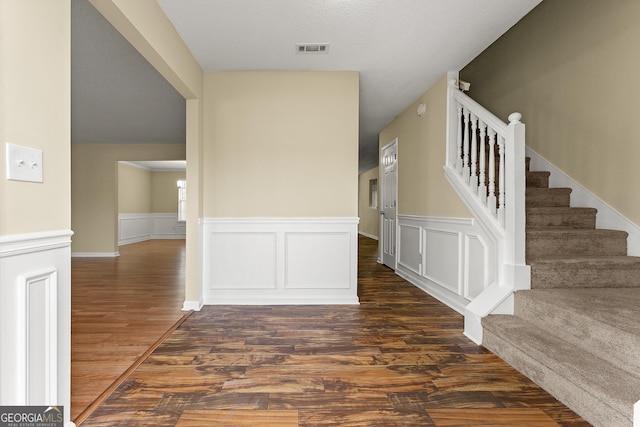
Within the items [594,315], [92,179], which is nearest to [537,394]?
[594,315]

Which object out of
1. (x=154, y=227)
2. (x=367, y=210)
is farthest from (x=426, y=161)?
(x=154, y=227)

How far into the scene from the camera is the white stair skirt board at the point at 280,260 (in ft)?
10.7

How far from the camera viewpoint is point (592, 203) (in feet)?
9.37

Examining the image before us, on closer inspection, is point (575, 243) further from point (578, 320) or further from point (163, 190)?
point (163, 190)

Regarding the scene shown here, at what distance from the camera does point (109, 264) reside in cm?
561

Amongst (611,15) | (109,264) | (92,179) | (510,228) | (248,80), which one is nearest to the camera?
(510,228)

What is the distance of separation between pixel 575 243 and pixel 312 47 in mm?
2707

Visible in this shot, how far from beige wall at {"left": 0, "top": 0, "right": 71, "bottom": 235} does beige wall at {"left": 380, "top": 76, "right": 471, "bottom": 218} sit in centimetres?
289

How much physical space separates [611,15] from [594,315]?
2.56m

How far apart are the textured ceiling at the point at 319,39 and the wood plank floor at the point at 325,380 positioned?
2349 millimetres

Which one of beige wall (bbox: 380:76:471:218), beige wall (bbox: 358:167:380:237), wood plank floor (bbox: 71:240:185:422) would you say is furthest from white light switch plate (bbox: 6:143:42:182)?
beige wall (bbox: 358:167:380:237)

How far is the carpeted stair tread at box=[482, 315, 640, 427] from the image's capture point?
1.38 meters

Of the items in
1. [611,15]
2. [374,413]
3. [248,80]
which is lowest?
[374,413]

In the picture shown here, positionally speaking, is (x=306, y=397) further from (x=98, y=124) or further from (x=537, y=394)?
(x=98, y=124)
